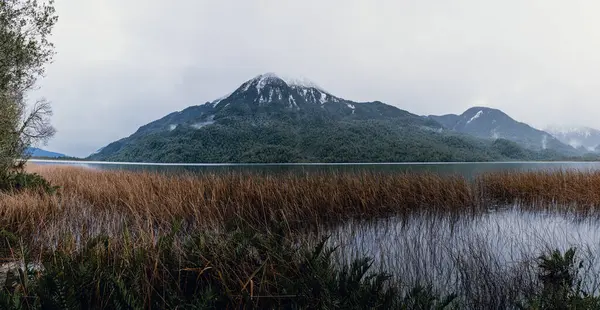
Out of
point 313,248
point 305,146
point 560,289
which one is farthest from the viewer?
point 305,146

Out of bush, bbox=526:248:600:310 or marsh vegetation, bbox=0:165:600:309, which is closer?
bush, bbox=526:248:600:310

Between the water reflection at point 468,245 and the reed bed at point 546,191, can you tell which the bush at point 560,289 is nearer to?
the water reflection at point 468,245

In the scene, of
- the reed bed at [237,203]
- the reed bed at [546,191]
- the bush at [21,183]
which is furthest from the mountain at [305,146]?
the bush at [21,183]

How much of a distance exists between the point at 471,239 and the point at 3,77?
14.0 metres

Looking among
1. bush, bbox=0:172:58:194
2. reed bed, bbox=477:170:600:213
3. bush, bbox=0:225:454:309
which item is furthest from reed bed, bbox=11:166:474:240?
bush, bbox=0:225:454:309

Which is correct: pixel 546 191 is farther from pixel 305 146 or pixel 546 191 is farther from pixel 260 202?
pixel 305 146

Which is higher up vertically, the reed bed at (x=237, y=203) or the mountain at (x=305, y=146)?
the mountain at (x=305, y=146)

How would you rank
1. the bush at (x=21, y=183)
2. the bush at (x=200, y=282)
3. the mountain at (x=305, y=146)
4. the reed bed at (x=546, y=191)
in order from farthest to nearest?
1. the mountain at (x=305, y=146)
2. the reed bed at (x=546, y=191)
3. the bush at (x=21, y=183)
4. the bush at (x=200, y=282)

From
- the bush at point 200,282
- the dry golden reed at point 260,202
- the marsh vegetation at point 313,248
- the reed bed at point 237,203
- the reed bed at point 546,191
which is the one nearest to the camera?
the bush at point 200,282

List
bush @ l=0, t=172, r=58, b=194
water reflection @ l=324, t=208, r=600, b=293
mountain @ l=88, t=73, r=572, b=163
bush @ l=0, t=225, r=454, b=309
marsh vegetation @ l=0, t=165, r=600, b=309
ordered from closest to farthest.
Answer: bush @ l=0, t=225, r=454, b=309 → marsh vegetation @ l=0, t=165, r=600, b=309 → water reflection @ l=324, t=208, r=600, b=293 → bush @ l=0, t=172, r=58, b=194 → mountain @ l=88, t=73, r=572, b=163

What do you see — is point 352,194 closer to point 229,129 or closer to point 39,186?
point 39,186

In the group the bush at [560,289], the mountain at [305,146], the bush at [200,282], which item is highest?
the mountain at [305,146]

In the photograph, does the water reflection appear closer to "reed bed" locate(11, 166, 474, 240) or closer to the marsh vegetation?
the marsh vegetation

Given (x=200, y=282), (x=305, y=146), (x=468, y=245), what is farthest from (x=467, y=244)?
(x=305, y=146)
